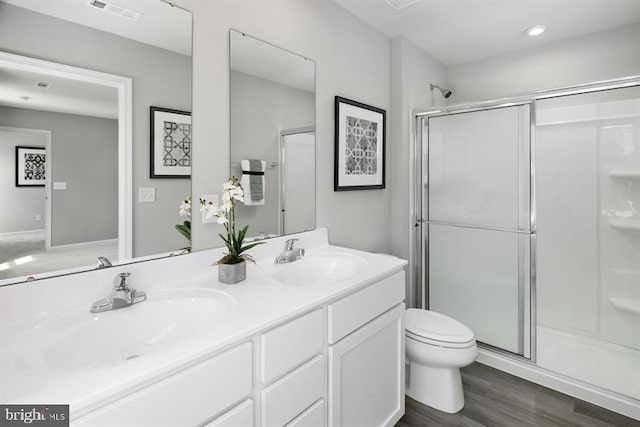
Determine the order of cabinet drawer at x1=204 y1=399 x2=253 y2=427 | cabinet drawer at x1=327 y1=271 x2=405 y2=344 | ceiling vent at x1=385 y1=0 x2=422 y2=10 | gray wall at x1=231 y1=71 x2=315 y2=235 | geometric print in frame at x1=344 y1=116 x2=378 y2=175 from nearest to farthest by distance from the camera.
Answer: cabinet drawer at x1=204 y1=399 x2=253 y2=427
cabinet drawer at x1=327 y1=271 x2=405 y2=344
gray wall at x1=231 y1=71 x2=315 y2=235
ceiling vent at x1=385 y1=0 x2=422 y2=10
geometric print in frame at x1=344 y1=116 x2=378 y2=175

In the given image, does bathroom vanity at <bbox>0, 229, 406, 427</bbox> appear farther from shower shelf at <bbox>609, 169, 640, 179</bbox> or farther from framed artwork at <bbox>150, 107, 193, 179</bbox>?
shower shelf at <bbox>609, 169, 640, 179</bbox>

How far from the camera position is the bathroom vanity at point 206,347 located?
69cm

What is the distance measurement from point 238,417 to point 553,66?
131 inches

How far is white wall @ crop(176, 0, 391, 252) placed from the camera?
1.43 m

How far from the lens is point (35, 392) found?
62 cm

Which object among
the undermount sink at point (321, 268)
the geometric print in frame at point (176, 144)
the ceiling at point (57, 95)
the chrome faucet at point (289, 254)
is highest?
the ceiling at point (57, 95)

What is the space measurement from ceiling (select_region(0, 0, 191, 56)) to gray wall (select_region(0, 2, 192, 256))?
0.02 m

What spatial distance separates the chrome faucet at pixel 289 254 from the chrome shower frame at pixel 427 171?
4.17 ft

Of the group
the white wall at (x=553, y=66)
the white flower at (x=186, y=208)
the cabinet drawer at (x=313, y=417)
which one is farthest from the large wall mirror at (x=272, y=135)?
the white wall at (x=553, y=66)

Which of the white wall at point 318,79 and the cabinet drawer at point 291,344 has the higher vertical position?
the white wall at point 318,79

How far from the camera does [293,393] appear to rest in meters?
1.06

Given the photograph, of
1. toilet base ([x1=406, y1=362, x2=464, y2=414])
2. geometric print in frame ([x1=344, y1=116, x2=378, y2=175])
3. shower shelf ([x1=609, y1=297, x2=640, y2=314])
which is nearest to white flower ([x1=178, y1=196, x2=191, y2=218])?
geometric print in frame ([x1=344, y1=116, x2=378, y2=175])

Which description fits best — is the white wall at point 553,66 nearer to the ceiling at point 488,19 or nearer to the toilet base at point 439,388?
the ceiling at point 488,19

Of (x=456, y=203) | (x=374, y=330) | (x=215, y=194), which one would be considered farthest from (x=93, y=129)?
(x=456, y=203)
